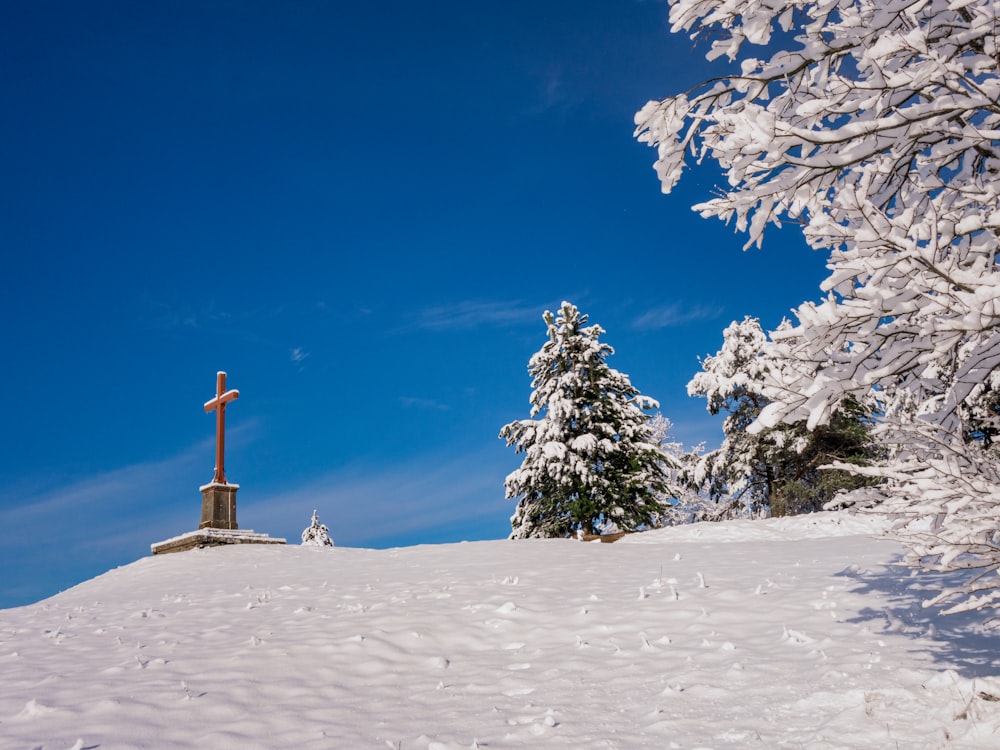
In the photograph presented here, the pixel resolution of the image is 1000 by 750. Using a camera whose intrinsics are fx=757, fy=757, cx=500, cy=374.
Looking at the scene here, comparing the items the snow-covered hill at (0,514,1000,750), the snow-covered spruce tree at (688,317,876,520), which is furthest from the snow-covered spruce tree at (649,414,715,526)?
the snow-covered hill at (0,514,1000,750)

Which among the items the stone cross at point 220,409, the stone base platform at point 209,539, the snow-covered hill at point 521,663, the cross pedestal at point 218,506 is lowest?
the snow-covered hill at point 521,663

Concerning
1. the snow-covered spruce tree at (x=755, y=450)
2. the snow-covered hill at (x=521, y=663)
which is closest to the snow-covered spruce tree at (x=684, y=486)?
the snow-covered spruce tree at (x=755, y=450)

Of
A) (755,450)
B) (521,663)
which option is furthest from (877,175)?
(755,450)

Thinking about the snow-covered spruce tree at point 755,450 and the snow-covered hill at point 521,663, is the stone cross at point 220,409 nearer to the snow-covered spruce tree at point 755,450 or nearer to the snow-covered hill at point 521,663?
the snow-covered hill at point 521,663

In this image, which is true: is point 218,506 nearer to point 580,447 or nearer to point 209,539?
point 209,539

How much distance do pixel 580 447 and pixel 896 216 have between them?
1815 cm

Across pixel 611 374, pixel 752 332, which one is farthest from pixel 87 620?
pixel 752 332

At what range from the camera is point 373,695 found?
20.5 ft

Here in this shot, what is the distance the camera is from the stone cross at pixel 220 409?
19156 mm

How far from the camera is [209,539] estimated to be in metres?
17.4

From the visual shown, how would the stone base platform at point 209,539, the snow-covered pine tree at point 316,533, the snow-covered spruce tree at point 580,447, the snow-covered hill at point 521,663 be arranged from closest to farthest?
the snow-covered hill at point 521,663
the stone base platform at point 209,539
the snow-covered spruce tree at point 580,447
the snow-covered pine tree at point 316,533

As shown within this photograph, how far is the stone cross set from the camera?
62.8 ft

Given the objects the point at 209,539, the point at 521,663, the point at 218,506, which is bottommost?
the point at 521,663

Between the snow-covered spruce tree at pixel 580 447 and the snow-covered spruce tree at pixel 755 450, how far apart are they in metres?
2.70
